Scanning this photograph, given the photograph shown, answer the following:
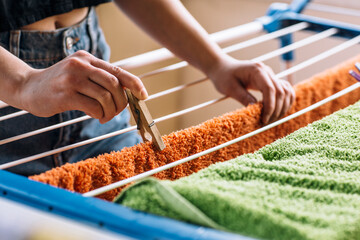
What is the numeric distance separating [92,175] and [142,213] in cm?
16

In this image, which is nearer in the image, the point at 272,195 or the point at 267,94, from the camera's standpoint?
the point at 272,195

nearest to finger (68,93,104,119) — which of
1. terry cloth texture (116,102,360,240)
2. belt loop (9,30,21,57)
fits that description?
terry cloth texture (116,102,360,240)

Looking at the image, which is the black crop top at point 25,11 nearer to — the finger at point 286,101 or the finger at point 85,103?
the finger at point 85,103

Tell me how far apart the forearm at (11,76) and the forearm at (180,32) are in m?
0.29

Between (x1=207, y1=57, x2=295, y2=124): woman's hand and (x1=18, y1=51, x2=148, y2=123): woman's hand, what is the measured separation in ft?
0.75

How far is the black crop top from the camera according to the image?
642 millimetres

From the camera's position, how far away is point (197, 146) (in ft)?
1.65

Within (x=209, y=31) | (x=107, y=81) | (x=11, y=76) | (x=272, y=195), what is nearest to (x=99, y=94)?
(x=107, y=81)

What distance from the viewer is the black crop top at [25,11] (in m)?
0.64

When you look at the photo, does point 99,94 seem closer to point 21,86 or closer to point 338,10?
point 21,86

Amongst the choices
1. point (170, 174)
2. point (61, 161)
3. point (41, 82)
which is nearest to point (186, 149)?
point (170, 174)

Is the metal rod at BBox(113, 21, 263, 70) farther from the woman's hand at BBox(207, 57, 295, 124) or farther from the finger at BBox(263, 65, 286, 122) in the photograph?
the finger at BBox(263, 65, 286, 122)

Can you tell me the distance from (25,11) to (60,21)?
8 centimetres

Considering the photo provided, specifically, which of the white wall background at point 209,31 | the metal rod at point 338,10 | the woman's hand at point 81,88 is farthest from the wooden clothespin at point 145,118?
the white wall background at point 209,31
